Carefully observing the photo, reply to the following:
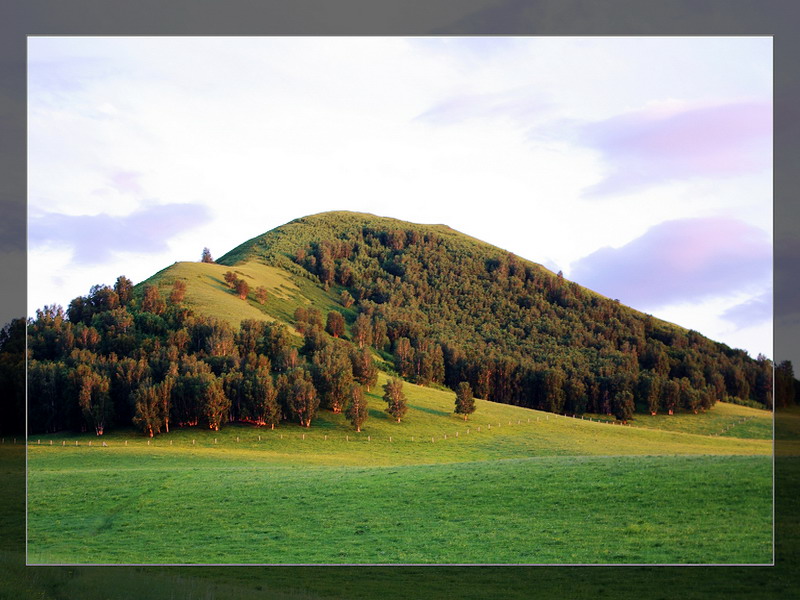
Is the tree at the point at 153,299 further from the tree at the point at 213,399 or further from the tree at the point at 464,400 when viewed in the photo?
the tree at the point at 464,400

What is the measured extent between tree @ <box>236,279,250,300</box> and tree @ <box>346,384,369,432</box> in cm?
389

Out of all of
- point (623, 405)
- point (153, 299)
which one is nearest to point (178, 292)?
point (153, 299)

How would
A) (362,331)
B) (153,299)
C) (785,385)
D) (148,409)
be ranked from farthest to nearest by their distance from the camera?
(153,299), (362,331), (148,409), (785,385)

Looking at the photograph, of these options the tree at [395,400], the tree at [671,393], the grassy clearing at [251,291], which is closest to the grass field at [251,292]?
the grassy clearing at [251,291]

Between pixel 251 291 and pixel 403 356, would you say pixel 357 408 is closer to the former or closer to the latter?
pixel 403 356

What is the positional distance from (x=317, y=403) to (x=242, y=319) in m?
2.96

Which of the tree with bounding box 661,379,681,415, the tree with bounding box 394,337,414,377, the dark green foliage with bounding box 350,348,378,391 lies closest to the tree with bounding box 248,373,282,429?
the dark green foliage with bounding box 350,348,378,391

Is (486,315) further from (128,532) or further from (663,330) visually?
(128,532)

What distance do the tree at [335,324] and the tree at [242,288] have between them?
233cm

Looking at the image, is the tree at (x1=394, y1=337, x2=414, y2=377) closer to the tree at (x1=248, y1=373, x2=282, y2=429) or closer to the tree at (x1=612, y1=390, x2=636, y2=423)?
the tree at (x1=248, y1=373, x2=282, y2=429)

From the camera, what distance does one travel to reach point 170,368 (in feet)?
54.8

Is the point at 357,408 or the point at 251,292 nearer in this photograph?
the point at 357,408

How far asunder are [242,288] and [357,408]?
4.47m

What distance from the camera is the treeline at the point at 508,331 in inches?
646
